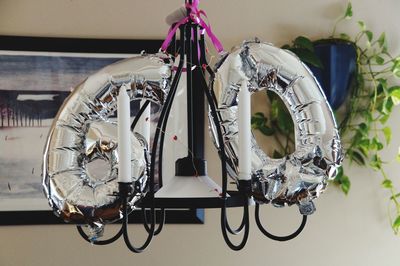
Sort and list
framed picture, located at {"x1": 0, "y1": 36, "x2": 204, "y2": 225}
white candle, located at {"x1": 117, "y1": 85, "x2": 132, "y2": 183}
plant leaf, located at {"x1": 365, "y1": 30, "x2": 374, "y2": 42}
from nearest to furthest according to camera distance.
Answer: white candle, located at {"x1": 117, "y1": 85, "x2": 132, "y2": 183}
framed picture, located at {"x1": 0, "y1": 36, "x2": 204, "y2": 225}
plant leaf, located at {"x1": 365, "y1": 30, "x2": 374, "y2": 42}

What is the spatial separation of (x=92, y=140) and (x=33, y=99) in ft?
3.36

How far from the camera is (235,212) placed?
174cm

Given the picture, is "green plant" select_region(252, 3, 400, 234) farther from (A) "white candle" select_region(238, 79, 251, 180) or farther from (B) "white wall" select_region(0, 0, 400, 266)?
(A) "white candle" select_region(238, 79, 251, 180)

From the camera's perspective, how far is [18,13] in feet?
5.66

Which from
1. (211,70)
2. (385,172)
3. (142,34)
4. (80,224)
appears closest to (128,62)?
(211,70)

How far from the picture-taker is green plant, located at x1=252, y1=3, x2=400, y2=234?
174 centimetres

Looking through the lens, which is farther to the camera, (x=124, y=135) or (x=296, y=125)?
(x=296, y=125)

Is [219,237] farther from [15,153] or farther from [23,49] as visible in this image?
[23,49]

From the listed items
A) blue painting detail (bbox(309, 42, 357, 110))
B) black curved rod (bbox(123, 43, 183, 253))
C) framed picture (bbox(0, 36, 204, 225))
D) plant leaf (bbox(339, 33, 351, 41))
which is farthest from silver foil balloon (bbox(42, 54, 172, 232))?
plant leaf (bbox(339, 33, 351, 41))

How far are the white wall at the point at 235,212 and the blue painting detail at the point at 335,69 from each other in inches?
4.5

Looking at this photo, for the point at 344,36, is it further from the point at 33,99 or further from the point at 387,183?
the point at 33,99

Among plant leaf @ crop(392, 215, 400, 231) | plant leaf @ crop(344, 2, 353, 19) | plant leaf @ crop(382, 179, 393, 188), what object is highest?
plant leaf @ crop(344, 2, 353, 19)

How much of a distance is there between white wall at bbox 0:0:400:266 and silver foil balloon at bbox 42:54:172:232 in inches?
39.0

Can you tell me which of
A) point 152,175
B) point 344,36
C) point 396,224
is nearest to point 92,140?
point 152,175
